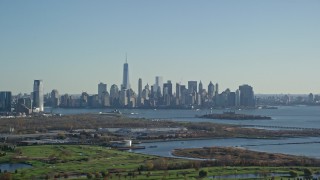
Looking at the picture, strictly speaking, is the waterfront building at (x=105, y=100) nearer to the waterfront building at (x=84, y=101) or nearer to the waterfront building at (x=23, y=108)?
the waterfront building at (x=84, y=101)

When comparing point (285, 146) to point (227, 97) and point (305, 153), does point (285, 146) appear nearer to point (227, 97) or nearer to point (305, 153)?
point (305, 153)

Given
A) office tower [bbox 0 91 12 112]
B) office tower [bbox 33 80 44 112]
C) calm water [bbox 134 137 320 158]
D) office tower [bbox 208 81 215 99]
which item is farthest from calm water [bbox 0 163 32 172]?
office tower [bbox 208 81 215 99]

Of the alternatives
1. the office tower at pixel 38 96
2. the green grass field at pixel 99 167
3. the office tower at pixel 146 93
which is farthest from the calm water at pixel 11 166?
the office tower at pixel 146 93

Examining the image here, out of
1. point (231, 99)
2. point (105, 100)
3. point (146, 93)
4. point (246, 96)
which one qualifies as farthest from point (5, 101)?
point (246, 96)

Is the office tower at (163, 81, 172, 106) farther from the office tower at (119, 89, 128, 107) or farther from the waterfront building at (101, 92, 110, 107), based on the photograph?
the waterfront building at (101, 92, 110, 107)

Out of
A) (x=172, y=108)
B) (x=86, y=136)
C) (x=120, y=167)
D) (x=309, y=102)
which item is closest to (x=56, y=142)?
(x=86, y=136)
